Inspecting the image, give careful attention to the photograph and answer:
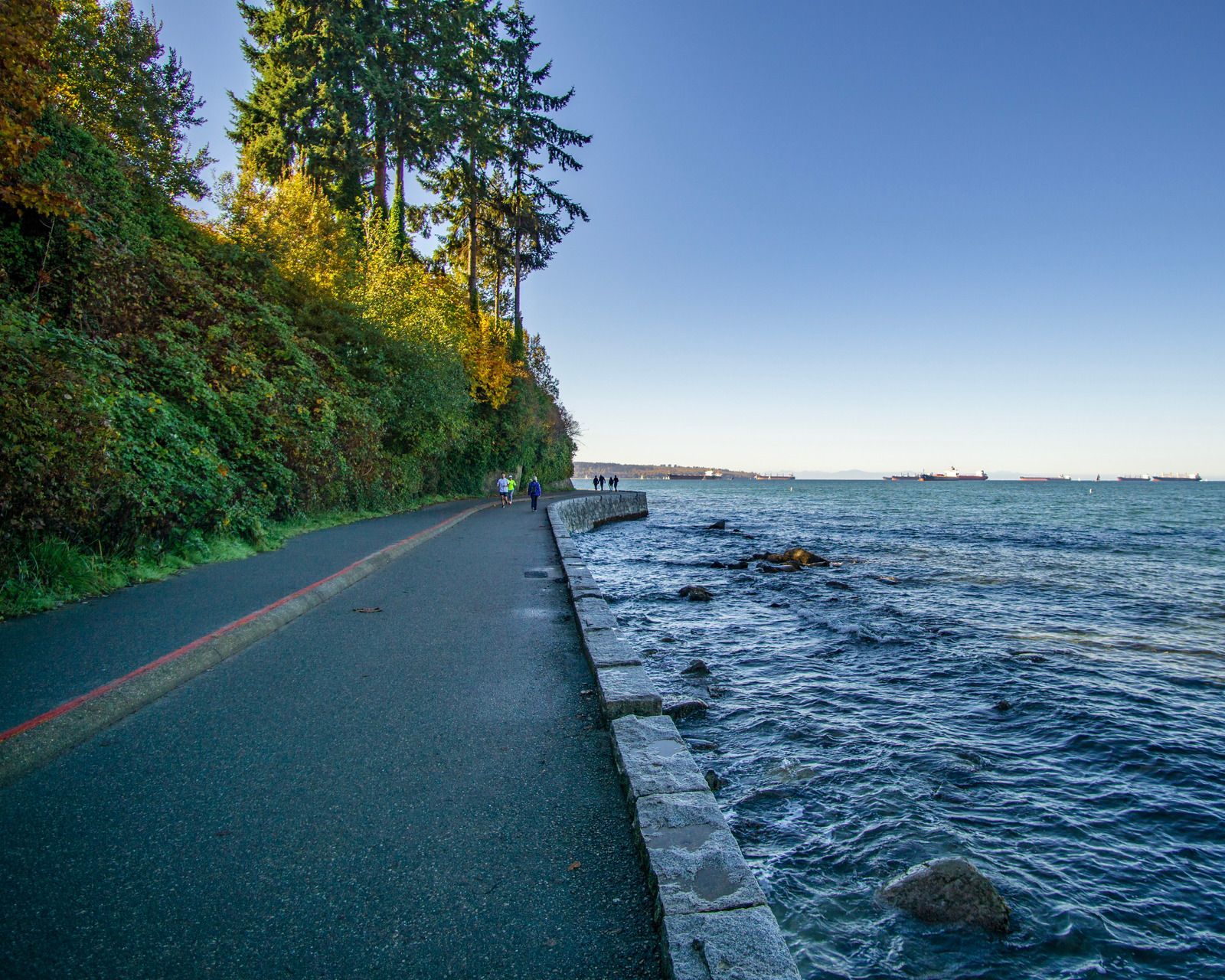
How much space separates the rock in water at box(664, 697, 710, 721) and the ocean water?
132 mm

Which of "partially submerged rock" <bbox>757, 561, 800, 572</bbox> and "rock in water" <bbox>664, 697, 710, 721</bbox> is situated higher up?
"rock in water" <bbox>664, 697, 710, 721</bbox>

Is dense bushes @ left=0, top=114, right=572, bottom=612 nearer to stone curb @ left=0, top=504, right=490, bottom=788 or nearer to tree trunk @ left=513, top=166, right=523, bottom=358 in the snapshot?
stone curb @ left=0, top=504, right=490, bottom=788

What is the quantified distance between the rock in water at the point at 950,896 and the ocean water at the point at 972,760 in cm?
8

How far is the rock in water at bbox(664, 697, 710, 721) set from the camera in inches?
248

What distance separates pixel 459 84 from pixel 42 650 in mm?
34517

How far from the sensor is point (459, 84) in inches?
1250

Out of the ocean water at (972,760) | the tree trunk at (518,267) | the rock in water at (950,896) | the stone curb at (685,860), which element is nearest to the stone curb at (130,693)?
the stone curb at (685,860)

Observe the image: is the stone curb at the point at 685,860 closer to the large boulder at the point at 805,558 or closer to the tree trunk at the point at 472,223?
the large boulder at the point at 805,558

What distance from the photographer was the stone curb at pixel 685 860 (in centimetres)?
209

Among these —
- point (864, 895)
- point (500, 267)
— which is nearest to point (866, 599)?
point (864, 895)

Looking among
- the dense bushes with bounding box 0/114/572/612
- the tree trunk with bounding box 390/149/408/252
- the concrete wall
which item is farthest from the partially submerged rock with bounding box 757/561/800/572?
the tree trunk with bounding box 390/149/408/252

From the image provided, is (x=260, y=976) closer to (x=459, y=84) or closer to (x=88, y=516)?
(x=88, y=516)

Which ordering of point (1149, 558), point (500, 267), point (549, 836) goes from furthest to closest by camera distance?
1. point (500, 267)
2. point (1149, 558)
3. point (549, 836)

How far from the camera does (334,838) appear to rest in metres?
2.91
